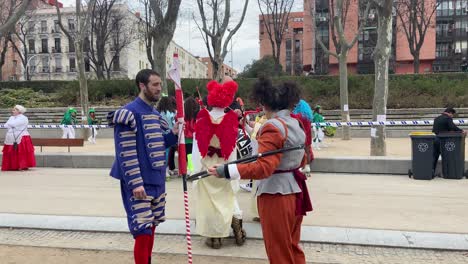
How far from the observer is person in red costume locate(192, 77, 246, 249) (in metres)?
4.96

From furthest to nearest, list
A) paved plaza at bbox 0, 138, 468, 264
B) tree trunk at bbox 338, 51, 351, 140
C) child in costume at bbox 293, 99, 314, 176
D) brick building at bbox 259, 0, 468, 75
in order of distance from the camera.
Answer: brick building at bbox 259, 0, 468, 75 < tree trunk at bbox 338, 51, 351, 140 < paved plaza at bbox 0, 138, 468, 264 < child in costume at bbox 293, 99, 314, 176

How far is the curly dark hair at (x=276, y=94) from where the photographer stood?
11.2 ft

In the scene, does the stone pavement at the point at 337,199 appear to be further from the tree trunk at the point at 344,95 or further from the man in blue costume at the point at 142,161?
the tree trunk at the point at 344,95

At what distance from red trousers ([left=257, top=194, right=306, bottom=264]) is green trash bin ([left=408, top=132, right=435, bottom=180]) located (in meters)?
6.57

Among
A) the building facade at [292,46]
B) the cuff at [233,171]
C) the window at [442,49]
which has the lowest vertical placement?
the cuff at [233,171]

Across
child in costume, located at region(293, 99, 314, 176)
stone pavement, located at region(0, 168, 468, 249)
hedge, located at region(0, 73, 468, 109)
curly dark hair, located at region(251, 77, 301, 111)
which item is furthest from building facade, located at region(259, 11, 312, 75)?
curly dark hair, located at region(251, 77, 301, 111)

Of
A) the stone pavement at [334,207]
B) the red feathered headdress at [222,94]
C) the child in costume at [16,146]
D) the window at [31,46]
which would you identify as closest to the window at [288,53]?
the window at [31,46]

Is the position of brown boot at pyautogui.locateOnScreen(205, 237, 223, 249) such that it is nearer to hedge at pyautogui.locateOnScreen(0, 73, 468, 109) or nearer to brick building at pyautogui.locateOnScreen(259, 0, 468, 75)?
hedge at pyautogui.locateOnScreen(0, 73, 468, 109)

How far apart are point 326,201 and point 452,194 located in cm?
237

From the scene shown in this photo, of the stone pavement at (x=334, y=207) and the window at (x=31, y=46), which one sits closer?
the stone pavement at (x=334, y=207)

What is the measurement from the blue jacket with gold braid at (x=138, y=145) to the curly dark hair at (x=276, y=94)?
1.00 m

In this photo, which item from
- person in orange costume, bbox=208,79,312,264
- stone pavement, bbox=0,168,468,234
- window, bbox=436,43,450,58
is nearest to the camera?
person in orange costume, bbox=208,79,312,264

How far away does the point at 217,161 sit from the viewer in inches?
205

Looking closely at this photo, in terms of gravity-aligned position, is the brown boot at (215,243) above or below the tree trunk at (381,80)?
below
